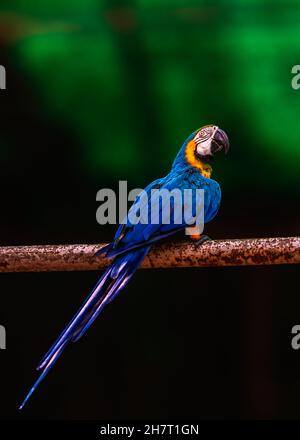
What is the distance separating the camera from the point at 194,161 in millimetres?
1929

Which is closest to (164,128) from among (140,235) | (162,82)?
(162,82)

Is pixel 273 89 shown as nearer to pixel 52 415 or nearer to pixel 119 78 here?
pixel 119 78

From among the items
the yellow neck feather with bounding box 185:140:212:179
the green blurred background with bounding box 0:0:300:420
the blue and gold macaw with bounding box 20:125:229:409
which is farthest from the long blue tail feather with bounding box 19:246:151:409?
the green blurred background with bounding box 0:0:300:420

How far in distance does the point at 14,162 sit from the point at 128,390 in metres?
1.07

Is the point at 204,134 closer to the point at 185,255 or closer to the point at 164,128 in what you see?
the point at 164,128

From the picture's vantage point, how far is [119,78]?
2.31m

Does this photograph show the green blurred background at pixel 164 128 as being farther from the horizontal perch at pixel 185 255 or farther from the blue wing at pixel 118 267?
the horizontal perch at pixel 185 255

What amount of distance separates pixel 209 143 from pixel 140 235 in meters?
0.52

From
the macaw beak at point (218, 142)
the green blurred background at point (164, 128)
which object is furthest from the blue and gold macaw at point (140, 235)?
the green blurred background at point (164, 128)

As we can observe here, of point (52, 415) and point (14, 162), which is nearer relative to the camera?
point (14, 162)

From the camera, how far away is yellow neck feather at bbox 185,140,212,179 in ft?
6.30

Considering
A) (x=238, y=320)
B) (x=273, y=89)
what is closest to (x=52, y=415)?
(x=238, y=320)

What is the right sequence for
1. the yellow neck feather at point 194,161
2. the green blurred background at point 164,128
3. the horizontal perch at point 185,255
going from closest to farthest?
the horizontal perch at point 185,255 < the yellow neck feather at point 194,161 < the green blurred background at point 164,128

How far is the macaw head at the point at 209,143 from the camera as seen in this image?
1.94 m
